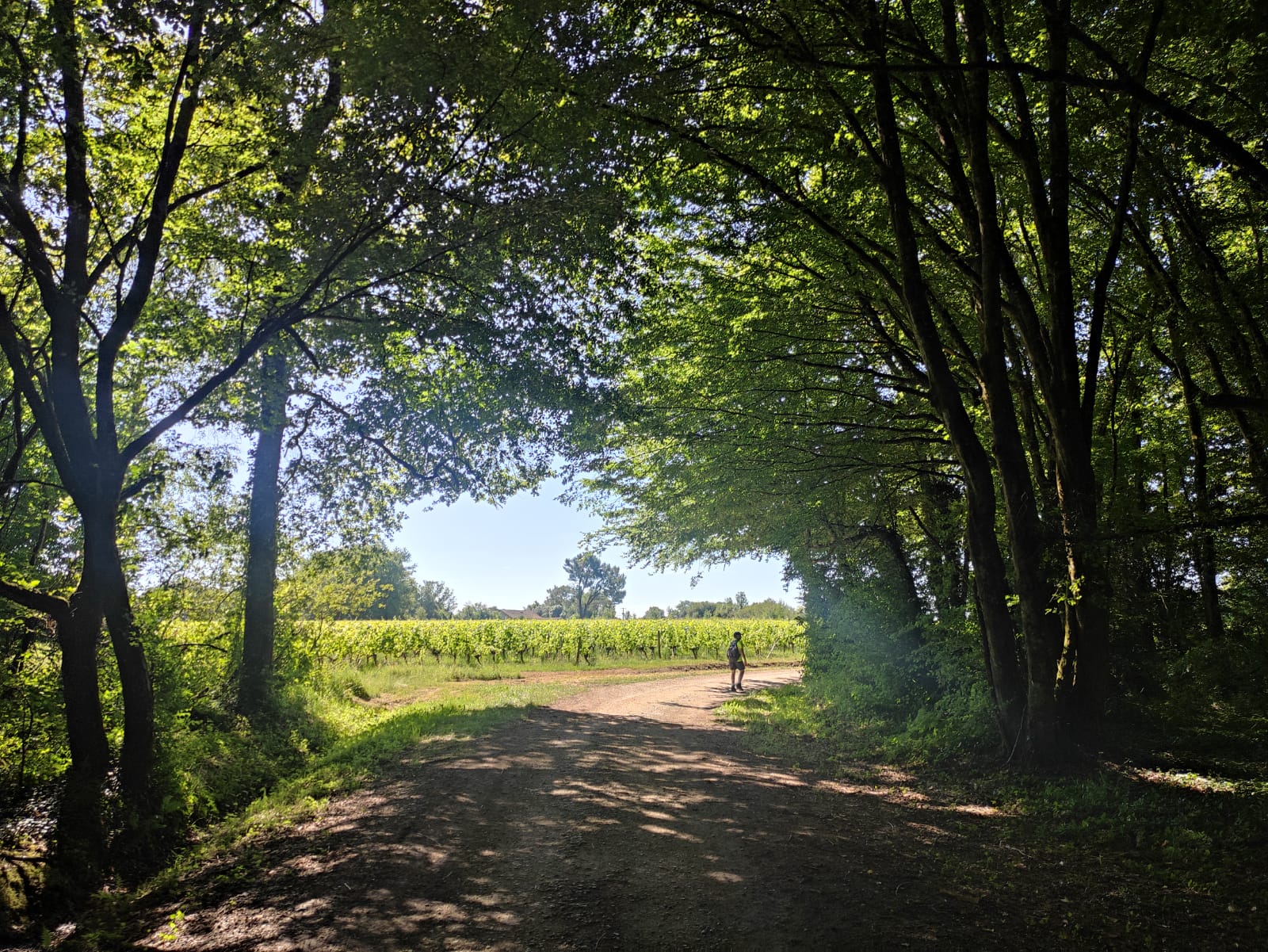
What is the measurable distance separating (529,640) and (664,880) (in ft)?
99.1

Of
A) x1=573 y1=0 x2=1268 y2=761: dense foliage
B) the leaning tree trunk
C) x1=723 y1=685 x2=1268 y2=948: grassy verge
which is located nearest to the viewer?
x1=723 y1=685 x2=1268 y2=948: grassy verge

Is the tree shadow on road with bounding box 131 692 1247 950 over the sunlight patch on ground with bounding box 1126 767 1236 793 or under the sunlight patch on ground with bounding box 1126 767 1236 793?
under

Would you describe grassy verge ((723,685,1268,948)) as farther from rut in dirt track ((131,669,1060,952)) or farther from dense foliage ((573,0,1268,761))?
dense foliage ((573,0,1268,761))

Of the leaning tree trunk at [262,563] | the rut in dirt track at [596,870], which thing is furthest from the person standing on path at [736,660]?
the leaning tree trunk at [262,563]

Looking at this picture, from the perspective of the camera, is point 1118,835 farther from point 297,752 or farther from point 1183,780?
point 297,752

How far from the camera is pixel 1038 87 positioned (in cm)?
852

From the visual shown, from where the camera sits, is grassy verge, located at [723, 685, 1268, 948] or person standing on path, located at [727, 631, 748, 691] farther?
person standing on path, located at [727, 631, 748, 691]

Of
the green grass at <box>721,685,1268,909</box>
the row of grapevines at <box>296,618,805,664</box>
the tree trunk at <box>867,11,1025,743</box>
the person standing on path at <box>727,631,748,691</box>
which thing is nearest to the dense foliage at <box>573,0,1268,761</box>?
the tree trunk at <box>867,11,1025,743</box>

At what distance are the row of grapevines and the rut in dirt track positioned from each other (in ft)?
Result: 53.4

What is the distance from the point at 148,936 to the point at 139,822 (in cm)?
254

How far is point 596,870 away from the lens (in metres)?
4.90

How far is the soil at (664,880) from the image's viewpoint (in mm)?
3918

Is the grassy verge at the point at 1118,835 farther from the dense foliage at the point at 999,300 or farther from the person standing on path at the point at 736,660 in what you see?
the person standing on path at the point at 736,660

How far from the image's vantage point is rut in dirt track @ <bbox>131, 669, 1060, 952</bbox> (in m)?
3.96
